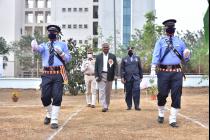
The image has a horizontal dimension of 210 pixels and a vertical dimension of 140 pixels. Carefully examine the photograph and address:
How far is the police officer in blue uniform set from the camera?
9.04m

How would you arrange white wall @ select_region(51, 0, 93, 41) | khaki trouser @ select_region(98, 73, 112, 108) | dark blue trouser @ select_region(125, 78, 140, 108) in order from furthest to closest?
white wall @ select_region(51, 0, 93, 41)
dark blue trouser @ select_region(125, 78, 140, 108)
khaki trouser @ select_region(98, 73, 112, 108)

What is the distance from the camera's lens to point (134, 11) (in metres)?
91.5

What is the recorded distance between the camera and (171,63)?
29.9ft

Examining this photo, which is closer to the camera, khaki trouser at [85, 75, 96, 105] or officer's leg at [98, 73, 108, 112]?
officer's leg at [98, 73, 108, 112]

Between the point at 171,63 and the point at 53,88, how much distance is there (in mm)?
1975

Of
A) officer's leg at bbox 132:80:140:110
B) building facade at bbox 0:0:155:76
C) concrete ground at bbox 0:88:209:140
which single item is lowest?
concrete ground at bbox 0:88:209:140

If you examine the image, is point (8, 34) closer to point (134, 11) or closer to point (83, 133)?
point (134, 11)

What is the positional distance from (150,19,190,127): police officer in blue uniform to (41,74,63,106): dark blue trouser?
62.9 inches

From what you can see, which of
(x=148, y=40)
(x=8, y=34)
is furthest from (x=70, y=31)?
(x=148, y=40)

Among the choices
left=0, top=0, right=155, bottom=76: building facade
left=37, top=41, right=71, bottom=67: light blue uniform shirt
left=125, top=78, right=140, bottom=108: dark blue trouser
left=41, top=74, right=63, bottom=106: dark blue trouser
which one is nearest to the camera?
left=41, top=74, right=63, bottom=106: dark blue trouser

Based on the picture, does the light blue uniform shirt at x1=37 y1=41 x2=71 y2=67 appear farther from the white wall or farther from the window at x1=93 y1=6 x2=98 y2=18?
the window at x1=93 y1=6 x2=98 y2=18

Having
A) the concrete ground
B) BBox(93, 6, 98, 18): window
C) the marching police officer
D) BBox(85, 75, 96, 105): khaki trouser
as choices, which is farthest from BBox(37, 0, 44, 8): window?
the concrete ground

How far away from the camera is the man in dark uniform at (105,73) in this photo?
12.8 m

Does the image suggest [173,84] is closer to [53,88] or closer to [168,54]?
[168,54]
